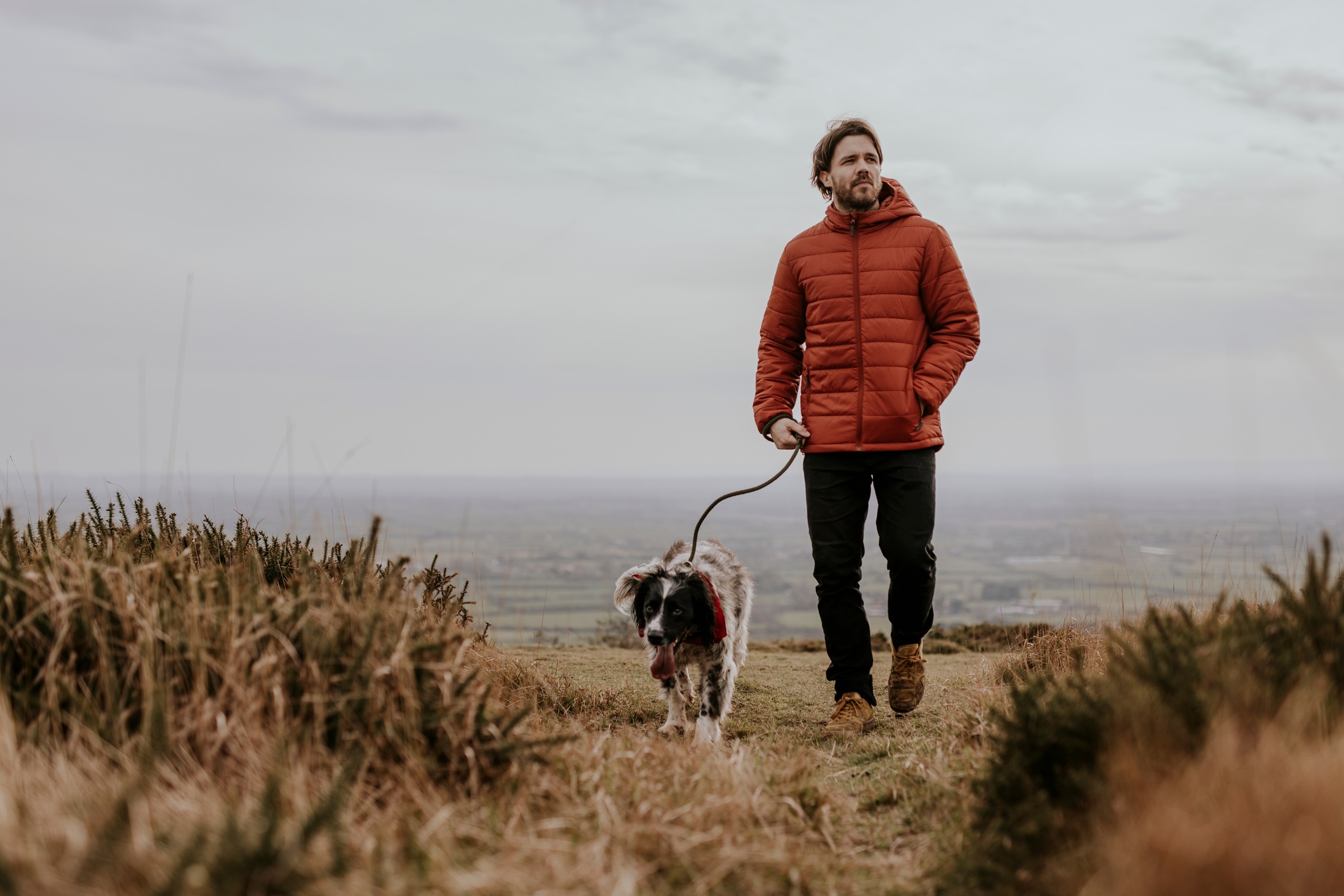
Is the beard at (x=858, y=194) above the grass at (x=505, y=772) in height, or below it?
above

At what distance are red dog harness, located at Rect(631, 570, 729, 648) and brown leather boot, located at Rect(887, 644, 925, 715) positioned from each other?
1.00 m

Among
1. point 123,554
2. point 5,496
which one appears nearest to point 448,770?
point 123,554

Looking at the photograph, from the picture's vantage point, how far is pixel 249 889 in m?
1.70

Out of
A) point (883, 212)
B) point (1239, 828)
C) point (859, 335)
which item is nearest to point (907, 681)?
point (859, 335)

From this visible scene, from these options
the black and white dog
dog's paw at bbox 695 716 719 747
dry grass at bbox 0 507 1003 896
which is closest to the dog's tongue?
the black and white dog

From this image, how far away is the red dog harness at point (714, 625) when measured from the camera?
4.89 m

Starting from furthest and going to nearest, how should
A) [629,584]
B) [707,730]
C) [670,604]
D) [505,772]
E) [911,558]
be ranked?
[629,584], [670,604], [911,558], [707,730], [505,772]

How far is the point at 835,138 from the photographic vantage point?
4.72 meters

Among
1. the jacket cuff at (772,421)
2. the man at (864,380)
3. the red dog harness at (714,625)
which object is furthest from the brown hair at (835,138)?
the red dog harness at (714,625)

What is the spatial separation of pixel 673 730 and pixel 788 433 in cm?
173

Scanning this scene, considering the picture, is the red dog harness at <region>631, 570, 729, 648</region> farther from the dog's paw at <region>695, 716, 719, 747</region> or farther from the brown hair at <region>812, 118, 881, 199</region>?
the brown hair at <region>812, 118, 881, 199</region>

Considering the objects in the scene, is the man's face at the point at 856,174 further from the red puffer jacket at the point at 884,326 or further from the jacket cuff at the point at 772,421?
the jacket cuff at the point at 772,421

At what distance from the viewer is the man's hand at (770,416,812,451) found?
187 inches

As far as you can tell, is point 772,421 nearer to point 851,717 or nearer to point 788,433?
point 788,433
